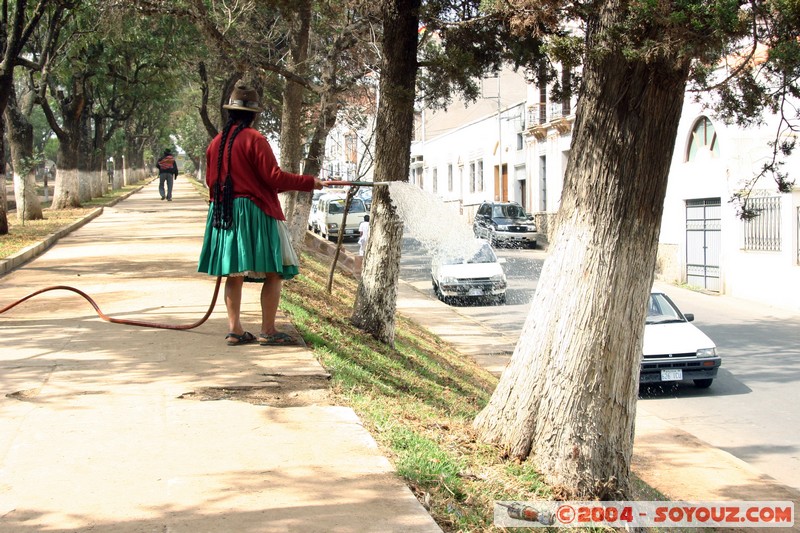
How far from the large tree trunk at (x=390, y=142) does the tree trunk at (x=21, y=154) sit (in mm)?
13302

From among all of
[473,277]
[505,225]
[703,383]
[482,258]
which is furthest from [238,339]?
[505,225]

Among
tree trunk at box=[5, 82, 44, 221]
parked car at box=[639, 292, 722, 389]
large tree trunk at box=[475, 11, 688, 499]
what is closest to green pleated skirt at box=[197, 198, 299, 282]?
large tree trunk at box=[475, 11, 688, 499]

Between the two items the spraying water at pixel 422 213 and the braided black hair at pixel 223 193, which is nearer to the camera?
the braided black hair at pixel 223 193

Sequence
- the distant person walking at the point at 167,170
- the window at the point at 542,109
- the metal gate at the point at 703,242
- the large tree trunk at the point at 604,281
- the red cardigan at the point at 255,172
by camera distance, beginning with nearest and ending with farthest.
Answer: the large tree trunk at the point at 604,281, the red cardigan at the point at 255,172, the metal gate at the point at 703,242, the distant person walking at the point at 167,170, the window at the point at 542,109

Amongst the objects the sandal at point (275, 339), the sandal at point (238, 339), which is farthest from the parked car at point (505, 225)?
the sandal at point (238, 339)

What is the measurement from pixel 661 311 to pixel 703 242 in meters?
11.8

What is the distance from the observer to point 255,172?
650 centimetres

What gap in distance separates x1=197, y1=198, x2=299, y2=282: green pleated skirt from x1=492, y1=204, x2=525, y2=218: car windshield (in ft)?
91.4

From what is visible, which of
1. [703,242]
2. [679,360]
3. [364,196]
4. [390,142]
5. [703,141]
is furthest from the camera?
[364,196]

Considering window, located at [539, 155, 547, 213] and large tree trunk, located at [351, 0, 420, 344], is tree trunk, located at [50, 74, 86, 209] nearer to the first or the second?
large tree trunk, located at [351, 0, 420, 344]

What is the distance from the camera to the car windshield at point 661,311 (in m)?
12.9

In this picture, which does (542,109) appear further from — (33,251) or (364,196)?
(33,251)

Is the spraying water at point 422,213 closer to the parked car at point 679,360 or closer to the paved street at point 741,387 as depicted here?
the parked car at point 679,360

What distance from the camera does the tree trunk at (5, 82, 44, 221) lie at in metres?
20.4
